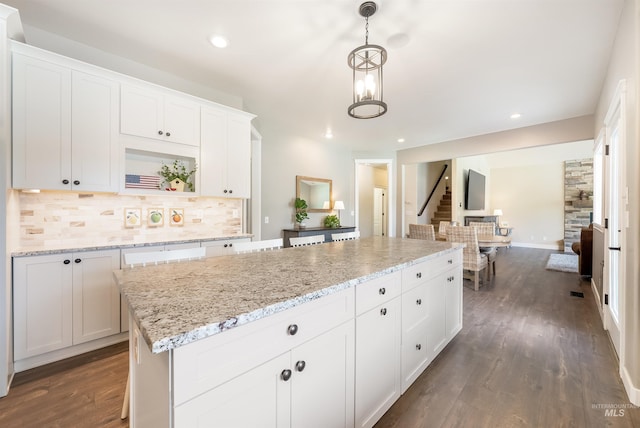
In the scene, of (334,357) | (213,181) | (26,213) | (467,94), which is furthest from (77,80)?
(467,94)

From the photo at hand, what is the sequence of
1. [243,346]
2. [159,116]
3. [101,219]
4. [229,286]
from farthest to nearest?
[159,116] → [101,219] → [229,286] → [243,346]

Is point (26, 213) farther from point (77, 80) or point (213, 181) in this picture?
point (213, 181)

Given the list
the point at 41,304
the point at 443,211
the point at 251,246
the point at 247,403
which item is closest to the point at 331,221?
the point at 251,246

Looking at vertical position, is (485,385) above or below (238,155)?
below

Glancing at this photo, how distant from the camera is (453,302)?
8.04ft

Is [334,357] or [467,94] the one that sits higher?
[467,94]

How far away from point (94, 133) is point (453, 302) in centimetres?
361

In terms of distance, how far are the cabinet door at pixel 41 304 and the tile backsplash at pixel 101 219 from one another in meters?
0.36

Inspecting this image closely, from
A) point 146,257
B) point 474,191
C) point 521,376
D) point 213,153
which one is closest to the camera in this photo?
point 146,257

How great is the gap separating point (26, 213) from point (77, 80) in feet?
4.01

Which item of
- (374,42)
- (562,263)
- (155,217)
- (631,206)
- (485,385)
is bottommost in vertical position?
(485,385)

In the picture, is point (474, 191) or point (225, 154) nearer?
point (225, 154)

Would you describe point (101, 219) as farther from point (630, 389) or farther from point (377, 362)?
point (630, 389)

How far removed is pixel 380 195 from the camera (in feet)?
29.7
